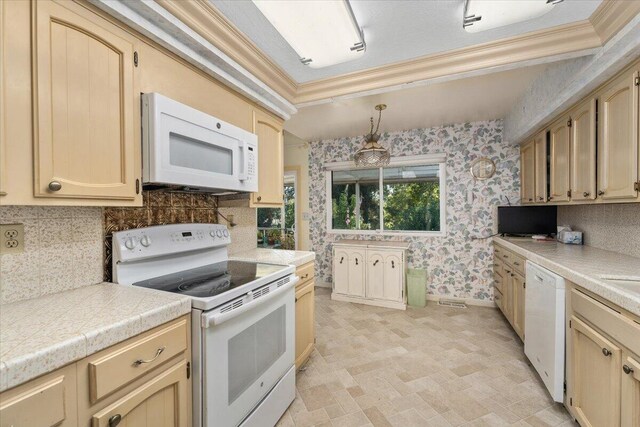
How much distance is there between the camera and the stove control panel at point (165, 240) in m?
1.36

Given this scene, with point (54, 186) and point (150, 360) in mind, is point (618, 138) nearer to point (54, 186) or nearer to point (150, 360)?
point (150, 360)

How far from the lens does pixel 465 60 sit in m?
1.86

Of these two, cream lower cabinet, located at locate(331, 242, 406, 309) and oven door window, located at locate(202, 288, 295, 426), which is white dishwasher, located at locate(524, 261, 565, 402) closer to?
cream lower cabinet, located at locate(331, 242, 406, 309)

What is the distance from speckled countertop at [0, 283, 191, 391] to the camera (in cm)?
69

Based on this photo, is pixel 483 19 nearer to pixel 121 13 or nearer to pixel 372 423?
pixel 121 13

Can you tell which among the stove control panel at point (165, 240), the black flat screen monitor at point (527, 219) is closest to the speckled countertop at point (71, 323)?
the stove control panel at point (165, 240)

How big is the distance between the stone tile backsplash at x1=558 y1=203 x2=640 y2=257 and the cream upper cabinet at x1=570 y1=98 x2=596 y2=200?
365mm

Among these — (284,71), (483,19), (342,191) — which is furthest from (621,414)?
(342,191)

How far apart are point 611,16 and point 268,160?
2248 millimetres

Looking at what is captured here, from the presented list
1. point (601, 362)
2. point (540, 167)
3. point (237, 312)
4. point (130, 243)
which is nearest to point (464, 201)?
point (540, 167)

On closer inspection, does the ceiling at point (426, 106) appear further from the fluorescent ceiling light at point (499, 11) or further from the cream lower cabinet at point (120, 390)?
the cream lower cabinet at point (120, 390)

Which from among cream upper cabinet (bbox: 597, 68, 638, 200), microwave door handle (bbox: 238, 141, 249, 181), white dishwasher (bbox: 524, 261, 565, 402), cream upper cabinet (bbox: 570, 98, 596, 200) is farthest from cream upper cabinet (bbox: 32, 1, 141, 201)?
cream upper cabinet (bbox: 570, 98, 596, 200)

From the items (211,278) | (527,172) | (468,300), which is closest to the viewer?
(211,278)

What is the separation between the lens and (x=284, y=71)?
2.13m
